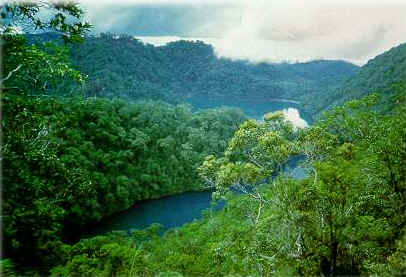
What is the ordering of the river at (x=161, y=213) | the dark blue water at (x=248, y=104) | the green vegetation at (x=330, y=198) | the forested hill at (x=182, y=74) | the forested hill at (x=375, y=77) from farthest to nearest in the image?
1. the dark blue water at (x=248, y=104)
2. the forested hill at (x=182, y=74)
3. the forested hill at (x=375, y=77)
4. the river at (x=161, y=213)
5. the green vegetation at (x=330, y=198)

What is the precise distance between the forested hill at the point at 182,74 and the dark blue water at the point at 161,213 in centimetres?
1977

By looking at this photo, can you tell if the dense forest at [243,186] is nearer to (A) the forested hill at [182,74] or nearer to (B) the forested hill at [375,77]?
(B) the forested hill at [375,77]

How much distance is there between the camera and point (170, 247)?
14.4 metres

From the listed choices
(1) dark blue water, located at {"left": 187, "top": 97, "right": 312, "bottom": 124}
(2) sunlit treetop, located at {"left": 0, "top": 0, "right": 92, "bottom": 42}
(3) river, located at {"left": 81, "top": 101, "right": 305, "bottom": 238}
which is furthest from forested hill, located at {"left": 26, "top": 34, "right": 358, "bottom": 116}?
(2) sunlit treetop, located at {"left": 0, "top": 0, "right": 92, "bottom": 42}

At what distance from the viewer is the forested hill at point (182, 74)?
185 feet

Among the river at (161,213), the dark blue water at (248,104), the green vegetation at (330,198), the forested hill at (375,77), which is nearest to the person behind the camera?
the green vegetation at (330,198)

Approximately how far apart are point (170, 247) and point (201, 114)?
32410 millimetres

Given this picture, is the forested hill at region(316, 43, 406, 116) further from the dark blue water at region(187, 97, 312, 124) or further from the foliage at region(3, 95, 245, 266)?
the foliage at region(3, 95, 245, 266)

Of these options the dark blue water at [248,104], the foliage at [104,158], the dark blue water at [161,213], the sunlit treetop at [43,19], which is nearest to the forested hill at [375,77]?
the dark blue water at [248,104]

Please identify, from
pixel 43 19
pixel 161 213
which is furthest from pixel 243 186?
pixel 161 213

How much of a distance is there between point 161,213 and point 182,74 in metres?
65.5

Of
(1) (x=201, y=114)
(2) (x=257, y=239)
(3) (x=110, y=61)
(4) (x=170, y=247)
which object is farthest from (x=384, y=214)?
(3) (x=110, y=61)

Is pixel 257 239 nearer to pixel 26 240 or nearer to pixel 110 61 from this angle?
pixel 26 240

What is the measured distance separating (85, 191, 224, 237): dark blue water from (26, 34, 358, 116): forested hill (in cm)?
1977
